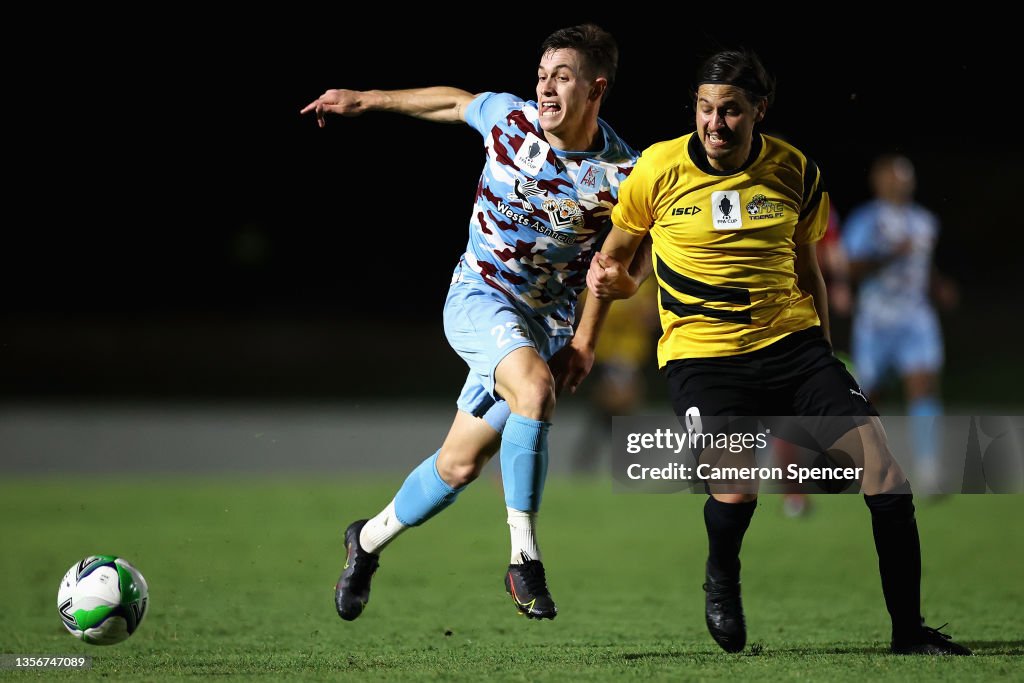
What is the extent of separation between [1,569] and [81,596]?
301 cm

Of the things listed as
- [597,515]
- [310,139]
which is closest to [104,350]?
[310,139]

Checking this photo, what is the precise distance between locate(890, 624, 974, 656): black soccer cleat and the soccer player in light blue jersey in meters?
1.31

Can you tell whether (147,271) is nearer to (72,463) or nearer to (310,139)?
(310,139)

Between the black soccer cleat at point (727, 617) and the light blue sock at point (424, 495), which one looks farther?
the light blue sock at point (424, 495)

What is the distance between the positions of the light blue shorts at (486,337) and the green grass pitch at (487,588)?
0.97m

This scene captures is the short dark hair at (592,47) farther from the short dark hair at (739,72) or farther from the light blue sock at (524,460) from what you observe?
the light blue sock at (524,460)

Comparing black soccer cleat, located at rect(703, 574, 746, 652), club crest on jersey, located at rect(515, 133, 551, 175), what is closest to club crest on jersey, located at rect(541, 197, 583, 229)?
club crest on jersey, located at rect(515, 133, 551, 175)

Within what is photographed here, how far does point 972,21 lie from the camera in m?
11.0

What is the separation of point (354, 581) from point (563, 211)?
184 cm

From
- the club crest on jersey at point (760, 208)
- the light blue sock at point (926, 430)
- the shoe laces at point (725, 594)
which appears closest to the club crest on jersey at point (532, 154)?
the club crest on jersey at point (760, 208)

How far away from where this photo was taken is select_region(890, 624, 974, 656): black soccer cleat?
176 inches

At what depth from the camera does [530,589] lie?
14.9 feet

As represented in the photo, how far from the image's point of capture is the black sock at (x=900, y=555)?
4469 millimetres

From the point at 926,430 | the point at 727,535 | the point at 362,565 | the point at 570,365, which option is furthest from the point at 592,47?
the point at 926,430
